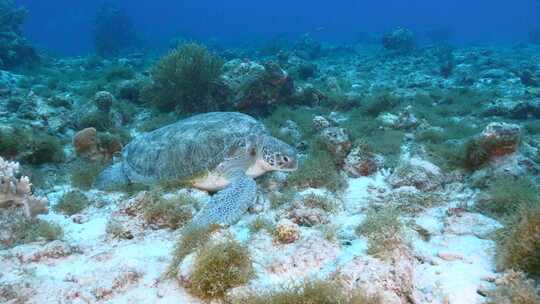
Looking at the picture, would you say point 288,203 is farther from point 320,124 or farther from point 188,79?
point 188,79

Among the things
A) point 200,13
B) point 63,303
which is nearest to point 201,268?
point 63,303

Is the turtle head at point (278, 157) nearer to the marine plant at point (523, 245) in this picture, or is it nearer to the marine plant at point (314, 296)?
the marine plant at point (314, 296)

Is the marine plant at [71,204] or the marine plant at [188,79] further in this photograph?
the marine plant at [188,79]

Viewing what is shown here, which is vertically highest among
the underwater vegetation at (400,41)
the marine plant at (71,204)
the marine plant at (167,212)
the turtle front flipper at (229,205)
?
the turtle front flipper at (229,205)

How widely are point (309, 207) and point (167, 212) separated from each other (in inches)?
83.3

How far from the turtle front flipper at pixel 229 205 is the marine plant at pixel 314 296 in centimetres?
149

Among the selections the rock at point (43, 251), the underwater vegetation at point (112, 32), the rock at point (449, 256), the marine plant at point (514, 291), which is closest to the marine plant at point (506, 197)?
the rock at point (449, 256)

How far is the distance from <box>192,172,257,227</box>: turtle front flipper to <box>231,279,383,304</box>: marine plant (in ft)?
4.90

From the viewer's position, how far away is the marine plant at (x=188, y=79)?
418 inches

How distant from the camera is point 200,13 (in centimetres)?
14988

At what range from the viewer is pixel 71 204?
5742mm

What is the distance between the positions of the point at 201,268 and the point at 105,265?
1452mm

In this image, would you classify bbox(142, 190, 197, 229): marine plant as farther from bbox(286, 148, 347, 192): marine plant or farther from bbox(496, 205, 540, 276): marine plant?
bbox(496, 205, 540, 276): marine plant

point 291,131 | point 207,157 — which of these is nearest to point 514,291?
point 207,157
